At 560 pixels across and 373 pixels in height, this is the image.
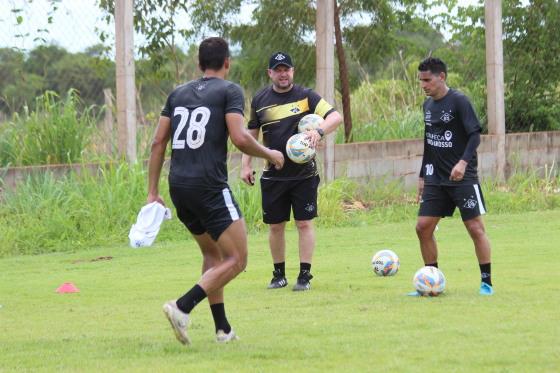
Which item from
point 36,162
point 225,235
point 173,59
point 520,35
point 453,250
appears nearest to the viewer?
point 225,235

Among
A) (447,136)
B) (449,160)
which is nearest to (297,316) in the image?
(449,160)

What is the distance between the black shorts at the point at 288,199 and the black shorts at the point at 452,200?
46.7 inches

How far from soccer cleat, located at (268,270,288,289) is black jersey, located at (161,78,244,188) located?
308 cm

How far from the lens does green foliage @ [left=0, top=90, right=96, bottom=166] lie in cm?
1513

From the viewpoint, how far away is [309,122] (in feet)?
31.6

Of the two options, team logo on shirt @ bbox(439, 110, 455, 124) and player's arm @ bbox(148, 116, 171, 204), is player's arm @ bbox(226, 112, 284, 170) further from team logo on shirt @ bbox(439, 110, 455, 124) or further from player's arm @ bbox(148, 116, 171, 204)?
team logo on shirt @ bbox(439, 110, 455, 124)

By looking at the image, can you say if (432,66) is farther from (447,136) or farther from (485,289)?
(485,289)

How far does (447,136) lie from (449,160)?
19cm

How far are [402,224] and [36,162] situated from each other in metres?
5.11

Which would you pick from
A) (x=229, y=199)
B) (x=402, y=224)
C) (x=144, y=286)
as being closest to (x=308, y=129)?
(x=144, y=286)

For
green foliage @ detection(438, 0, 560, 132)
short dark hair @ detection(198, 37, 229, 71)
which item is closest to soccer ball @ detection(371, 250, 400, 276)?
short dark hair @ detection(198, 37, 229, 71)

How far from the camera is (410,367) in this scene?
593cm

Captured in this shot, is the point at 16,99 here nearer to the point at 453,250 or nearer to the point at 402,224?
the point at 402,224

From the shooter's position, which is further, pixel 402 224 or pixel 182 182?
pixel 402 224
